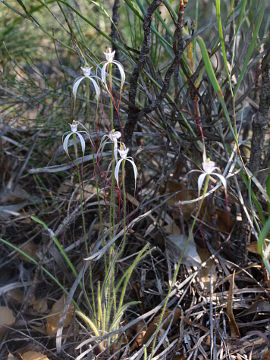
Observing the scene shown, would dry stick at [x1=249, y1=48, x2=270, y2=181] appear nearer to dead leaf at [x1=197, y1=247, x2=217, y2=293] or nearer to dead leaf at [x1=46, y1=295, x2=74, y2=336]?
dead leaf at [x1=197, y1=247, x2=217, y2=293]

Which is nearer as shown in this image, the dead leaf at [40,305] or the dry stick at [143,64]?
the dry stick at [143,64]

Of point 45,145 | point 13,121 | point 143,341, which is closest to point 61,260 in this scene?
point 143,341

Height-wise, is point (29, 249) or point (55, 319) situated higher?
point (29, 249)

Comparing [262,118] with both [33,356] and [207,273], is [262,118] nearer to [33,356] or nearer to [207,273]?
[207,273]

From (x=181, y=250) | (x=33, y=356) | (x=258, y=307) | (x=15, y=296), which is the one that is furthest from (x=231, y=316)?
(x=15, y=296)

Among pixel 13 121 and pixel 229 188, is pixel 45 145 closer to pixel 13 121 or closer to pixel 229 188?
pixel 13 121

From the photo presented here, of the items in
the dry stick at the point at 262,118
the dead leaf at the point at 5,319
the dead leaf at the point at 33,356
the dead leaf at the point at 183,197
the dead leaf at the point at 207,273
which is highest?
the dry stick at the point at 262,118

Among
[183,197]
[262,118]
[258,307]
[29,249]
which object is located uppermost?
[262,118]

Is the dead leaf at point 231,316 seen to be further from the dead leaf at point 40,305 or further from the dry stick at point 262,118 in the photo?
the dead leaf at point 40,305

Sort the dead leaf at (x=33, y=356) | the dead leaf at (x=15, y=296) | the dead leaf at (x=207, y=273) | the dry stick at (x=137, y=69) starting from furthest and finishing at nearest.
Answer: the dead leaf at (x=15, y=296), the dead leaf at (x=207, y=273), the dead leaf at (x=33, y=356), the dry stick at (x=137, y=69)

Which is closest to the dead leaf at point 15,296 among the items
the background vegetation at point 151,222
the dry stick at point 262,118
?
the background vegetation at point 151,222
